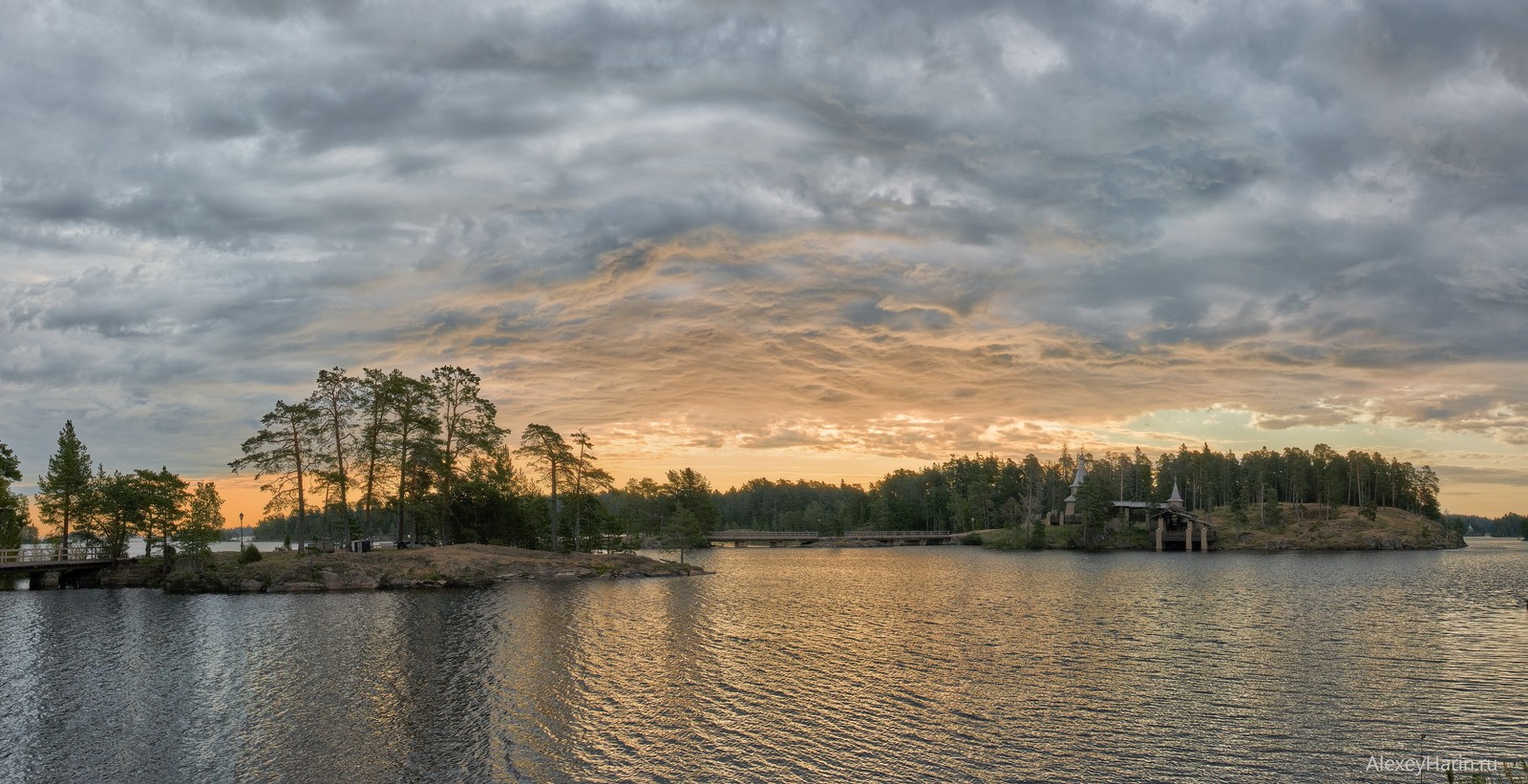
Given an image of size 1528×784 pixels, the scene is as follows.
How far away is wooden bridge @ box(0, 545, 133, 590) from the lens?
82.4m

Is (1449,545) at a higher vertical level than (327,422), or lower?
lower

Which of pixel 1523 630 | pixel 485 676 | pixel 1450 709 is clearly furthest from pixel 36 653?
pixel 1523 630

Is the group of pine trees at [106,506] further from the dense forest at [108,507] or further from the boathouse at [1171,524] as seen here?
the boathouse at [1171,524]

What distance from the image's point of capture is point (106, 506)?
86.1m

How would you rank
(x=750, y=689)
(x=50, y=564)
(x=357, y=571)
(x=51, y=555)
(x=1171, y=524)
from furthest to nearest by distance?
(x=1171, y=524)
(x=51, y=555)
(x=50, y=564)
(x=357, y=571)
(x=750, y=689)

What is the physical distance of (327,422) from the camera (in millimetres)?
89500

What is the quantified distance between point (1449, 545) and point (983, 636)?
689 ft

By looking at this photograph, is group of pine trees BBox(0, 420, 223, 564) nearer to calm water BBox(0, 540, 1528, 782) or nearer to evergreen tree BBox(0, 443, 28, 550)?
evergreen tree BBox(0, 443, 28, 550)

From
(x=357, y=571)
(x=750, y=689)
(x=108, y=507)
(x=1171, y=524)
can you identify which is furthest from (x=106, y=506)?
(x=1171, y=524)

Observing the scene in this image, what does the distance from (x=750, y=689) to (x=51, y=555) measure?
296 feet

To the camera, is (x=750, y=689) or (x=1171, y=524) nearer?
(x=750, y=689)

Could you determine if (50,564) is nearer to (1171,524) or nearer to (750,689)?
(750,689)

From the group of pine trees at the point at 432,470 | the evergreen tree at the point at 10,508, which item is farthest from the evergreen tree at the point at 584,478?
the evergreen tree at the point at 10,508

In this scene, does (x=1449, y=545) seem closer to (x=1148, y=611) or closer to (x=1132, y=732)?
(x=1148, y=611)
